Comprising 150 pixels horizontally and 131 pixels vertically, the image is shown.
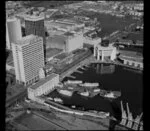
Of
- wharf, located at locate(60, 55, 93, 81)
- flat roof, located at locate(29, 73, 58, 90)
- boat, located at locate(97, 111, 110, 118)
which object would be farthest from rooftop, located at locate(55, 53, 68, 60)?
boat, located at locate(97, 111, 110, 118)

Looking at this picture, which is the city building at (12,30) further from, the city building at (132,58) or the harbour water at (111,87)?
the city building at (132,58)

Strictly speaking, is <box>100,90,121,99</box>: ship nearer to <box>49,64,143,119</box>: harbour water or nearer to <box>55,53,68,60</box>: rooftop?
<box>49,64,143,119</box>: harbour water

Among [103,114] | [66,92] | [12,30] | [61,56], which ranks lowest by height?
[103,114]

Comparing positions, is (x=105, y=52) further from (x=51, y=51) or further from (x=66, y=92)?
(x=66, y=92)

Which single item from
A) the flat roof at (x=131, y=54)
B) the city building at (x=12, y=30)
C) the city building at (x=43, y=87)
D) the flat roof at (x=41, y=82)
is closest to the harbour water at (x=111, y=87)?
the city building at (x=43, y=87)

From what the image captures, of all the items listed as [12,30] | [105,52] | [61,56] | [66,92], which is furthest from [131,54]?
[12,30]
